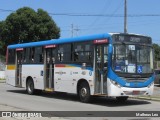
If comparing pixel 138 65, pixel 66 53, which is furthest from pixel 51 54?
pixel 138 65

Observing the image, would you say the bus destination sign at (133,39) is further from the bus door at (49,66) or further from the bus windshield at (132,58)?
the bus door at (49,66)

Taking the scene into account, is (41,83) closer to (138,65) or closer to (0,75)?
(138,65)

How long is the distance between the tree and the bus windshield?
31.9m

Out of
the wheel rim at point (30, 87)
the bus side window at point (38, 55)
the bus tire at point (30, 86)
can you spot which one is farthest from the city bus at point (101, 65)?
the wheel rim at point (30, 87)

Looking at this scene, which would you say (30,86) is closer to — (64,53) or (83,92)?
(64,53)

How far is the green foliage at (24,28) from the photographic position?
4881 cm

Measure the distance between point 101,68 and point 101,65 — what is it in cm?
13

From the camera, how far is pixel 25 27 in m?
48.9

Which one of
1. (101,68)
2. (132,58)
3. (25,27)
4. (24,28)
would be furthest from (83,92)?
(24,28)

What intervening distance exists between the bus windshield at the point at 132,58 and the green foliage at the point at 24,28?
1256 inches

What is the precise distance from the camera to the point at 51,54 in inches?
837

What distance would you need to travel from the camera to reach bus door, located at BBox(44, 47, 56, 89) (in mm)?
21141

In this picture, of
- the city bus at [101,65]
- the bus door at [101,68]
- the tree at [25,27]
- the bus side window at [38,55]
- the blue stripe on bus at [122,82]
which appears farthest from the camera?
the tree at [25,27]

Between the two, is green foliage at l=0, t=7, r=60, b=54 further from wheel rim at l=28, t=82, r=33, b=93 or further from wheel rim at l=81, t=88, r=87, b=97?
wheel rim at l=81, t=88, r=87, b=97
